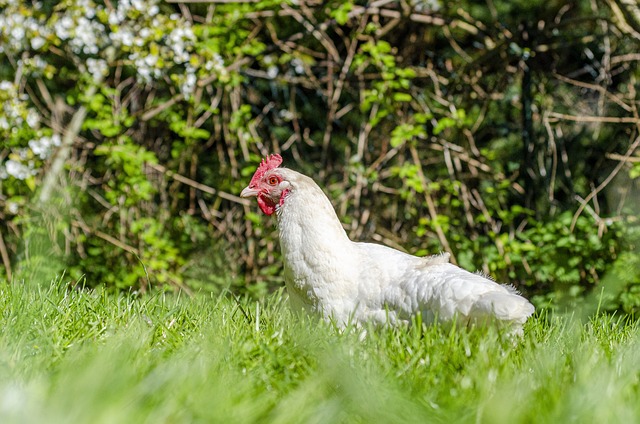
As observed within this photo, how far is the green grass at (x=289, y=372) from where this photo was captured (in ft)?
5.54

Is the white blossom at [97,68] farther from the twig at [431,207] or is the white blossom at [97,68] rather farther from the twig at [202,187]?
the twig at [431,207]

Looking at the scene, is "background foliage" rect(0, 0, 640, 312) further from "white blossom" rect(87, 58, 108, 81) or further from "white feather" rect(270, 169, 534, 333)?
"white feather" rect(270, 169, 534, 333)

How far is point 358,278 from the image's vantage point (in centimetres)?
283

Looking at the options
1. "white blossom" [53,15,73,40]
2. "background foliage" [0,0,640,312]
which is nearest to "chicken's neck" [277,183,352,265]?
"background foliage" [0,0,640,312]

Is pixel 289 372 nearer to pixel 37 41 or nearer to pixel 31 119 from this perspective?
pixel 31 119

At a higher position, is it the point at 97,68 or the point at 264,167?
the point at 264,167

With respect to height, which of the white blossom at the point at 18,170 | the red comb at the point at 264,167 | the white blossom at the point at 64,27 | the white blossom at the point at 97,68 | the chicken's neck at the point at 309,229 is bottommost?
the white blossom at the point at 18,170

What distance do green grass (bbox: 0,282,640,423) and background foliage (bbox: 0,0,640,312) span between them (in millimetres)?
Result: 2258

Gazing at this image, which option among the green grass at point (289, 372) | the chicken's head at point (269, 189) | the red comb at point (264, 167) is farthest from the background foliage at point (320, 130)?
the green grass at point (289, 372)

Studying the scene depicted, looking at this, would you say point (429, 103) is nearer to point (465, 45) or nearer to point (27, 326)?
point (465, 45)

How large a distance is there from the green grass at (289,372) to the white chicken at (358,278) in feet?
0.30

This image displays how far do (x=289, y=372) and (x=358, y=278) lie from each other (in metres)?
0.77

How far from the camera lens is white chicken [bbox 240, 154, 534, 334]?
2.53m

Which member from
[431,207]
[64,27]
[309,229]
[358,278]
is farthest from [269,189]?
[64,27]
